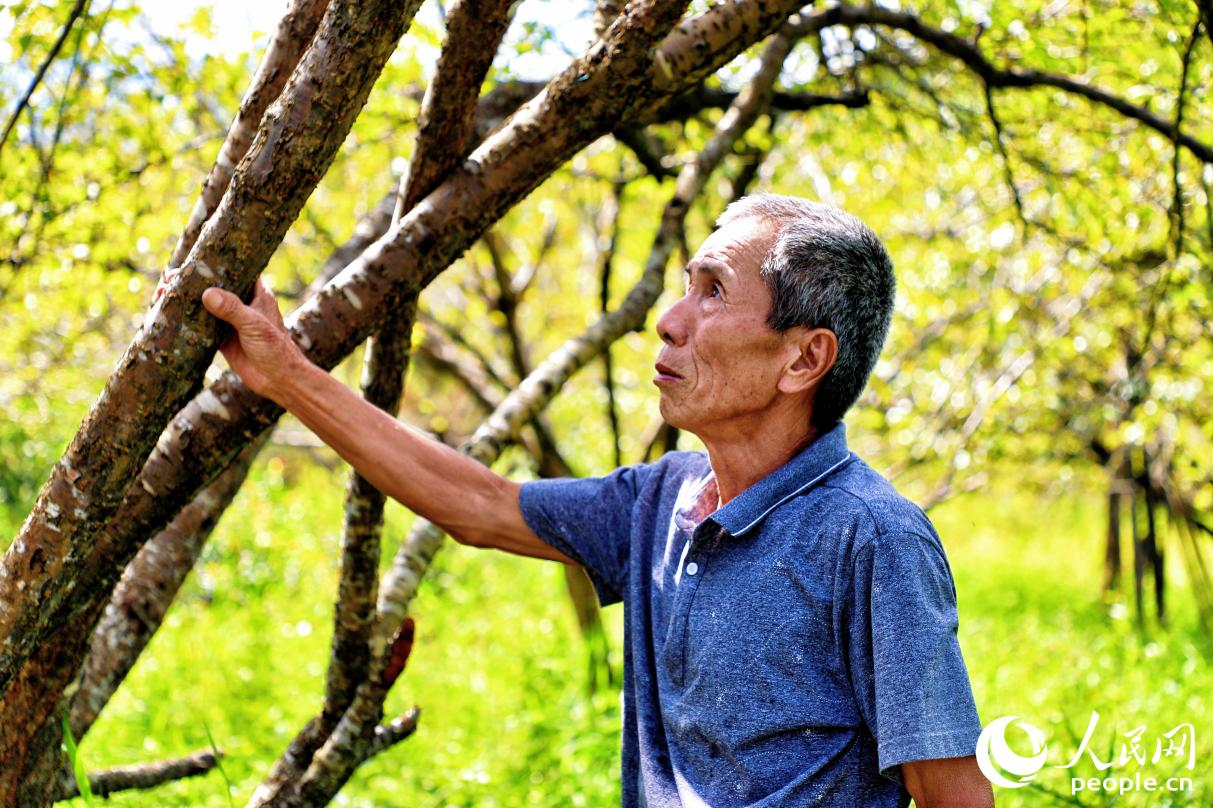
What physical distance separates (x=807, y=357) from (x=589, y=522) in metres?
0.58

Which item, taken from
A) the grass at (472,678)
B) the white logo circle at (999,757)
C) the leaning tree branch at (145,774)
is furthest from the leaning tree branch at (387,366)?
the grass at (472,678)

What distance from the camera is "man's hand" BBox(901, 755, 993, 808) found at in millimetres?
1778

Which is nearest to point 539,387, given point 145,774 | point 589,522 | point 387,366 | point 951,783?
point 387,366

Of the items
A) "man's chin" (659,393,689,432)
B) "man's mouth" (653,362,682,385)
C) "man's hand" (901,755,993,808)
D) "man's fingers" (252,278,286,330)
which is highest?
"man's fingers" (252,278,286,330)

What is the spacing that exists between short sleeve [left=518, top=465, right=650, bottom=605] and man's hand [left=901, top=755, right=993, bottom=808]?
→ 30.7 inches

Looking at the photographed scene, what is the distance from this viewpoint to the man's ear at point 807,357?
83.4 inches

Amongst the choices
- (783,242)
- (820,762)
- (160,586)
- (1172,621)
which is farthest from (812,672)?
(1172,621)

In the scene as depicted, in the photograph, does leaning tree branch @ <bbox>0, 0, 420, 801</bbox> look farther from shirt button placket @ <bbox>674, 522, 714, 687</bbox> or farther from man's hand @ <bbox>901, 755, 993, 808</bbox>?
man's hand @ <bbox>901, 755, 993, 808</bbox>

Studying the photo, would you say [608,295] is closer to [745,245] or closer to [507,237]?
[745,245]

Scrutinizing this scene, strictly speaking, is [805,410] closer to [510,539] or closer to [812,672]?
[812,672]

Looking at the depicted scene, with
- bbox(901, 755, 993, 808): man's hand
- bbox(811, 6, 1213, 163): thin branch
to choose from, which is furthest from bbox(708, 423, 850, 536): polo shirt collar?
bbox(811, 6, 1213, 163): thin branch

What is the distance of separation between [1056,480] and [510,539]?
832cm

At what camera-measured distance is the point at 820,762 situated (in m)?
1.89

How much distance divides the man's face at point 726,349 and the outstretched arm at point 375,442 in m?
0.48
